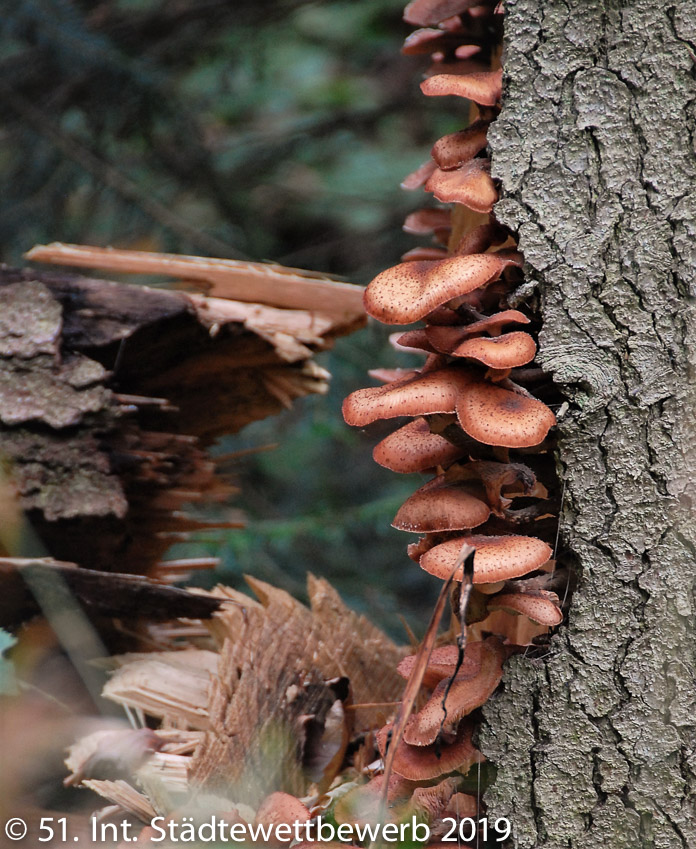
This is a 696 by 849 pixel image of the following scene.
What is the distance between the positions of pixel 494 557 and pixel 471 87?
2.35ft

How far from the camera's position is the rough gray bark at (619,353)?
1136 mm

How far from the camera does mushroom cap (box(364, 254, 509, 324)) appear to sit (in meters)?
1.05

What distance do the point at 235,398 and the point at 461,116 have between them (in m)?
2.62

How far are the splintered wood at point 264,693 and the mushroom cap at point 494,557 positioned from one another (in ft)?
1.99

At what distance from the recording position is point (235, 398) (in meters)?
2.12

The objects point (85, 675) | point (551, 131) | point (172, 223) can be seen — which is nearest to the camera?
point (551, 131)

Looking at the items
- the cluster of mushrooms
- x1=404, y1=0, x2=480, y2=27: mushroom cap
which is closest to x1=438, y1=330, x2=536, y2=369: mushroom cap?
the cluster of mushrooms

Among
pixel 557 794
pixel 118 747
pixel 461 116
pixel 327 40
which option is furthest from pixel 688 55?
pixel 327 40

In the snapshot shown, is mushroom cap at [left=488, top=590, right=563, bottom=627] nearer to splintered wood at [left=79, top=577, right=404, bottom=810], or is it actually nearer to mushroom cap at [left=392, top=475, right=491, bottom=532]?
mushroom cap at [left=392, top=475, right=491, bottom=532]

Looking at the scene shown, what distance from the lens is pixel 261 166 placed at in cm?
361

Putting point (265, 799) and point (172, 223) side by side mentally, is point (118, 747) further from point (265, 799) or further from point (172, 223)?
point (172, 223)

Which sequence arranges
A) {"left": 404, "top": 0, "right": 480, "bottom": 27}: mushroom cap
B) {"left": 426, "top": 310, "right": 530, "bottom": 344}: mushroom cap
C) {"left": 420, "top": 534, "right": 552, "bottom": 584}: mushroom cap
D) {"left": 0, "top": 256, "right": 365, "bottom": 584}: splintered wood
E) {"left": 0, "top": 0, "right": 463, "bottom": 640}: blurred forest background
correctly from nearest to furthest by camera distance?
{"left": 420, "top": 534, "right": 552, "bottom": 584}: mushroom cap
{"left": 426, "top": 310, "right": 530, "bottom": 344}: mushroom cap
{"left": 404, "top": 0, "right": 480, "bottom": 27}: mushroom cap
{"left": 0, "top": 256, "right": 365, "bottom": 584}: splintered wood
{"left": 0, "top": 0, "right": 463, "bottom": 640}: blurred forest background

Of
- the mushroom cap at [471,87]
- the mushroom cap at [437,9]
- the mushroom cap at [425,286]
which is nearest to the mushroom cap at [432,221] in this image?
the mushroom cap at [437,9]

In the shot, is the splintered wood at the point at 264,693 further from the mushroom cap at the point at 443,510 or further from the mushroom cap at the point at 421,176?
the mushroom cap at the point at 421,176
